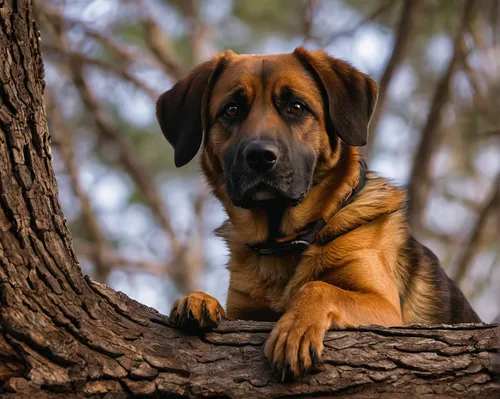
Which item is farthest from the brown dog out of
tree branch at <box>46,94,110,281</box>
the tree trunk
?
tree branch at <box>46,94,110,281</box>

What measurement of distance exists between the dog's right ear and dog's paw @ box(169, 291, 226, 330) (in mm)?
1306

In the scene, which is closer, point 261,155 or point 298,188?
point 261,155

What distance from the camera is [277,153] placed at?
4.18 meters

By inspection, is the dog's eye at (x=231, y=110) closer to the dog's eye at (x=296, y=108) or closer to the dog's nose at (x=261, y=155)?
the dog's eye at (x=296, y=108)

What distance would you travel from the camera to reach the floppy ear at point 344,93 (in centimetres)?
455

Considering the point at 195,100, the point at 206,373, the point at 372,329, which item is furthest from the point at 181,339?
the point at 195,100

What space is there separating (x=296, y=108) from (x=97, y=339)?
213 cm

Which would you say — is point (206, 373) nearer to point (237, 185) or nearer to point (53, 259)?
point (53, 259)

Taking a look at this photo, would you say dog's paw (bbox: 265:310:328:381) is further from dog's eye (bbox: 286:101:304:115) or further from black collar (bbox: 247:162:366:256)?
dog's eye (bbox: 286:101:304:115)

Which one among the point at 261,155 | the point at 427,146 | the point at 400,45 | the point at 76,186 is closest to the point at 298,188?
the point at 261,155

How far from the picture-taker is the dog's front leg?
3.30 metres

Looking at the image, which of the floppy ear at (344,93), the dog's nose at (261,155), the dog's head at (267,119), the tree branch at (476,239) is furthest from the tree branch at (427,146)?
the dog's nose at (261,155)

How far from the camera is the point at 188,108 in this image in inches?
193

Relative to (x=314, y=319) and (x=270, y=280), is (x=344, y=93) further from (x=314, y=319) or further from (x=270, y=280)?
(x=314, y=319)
